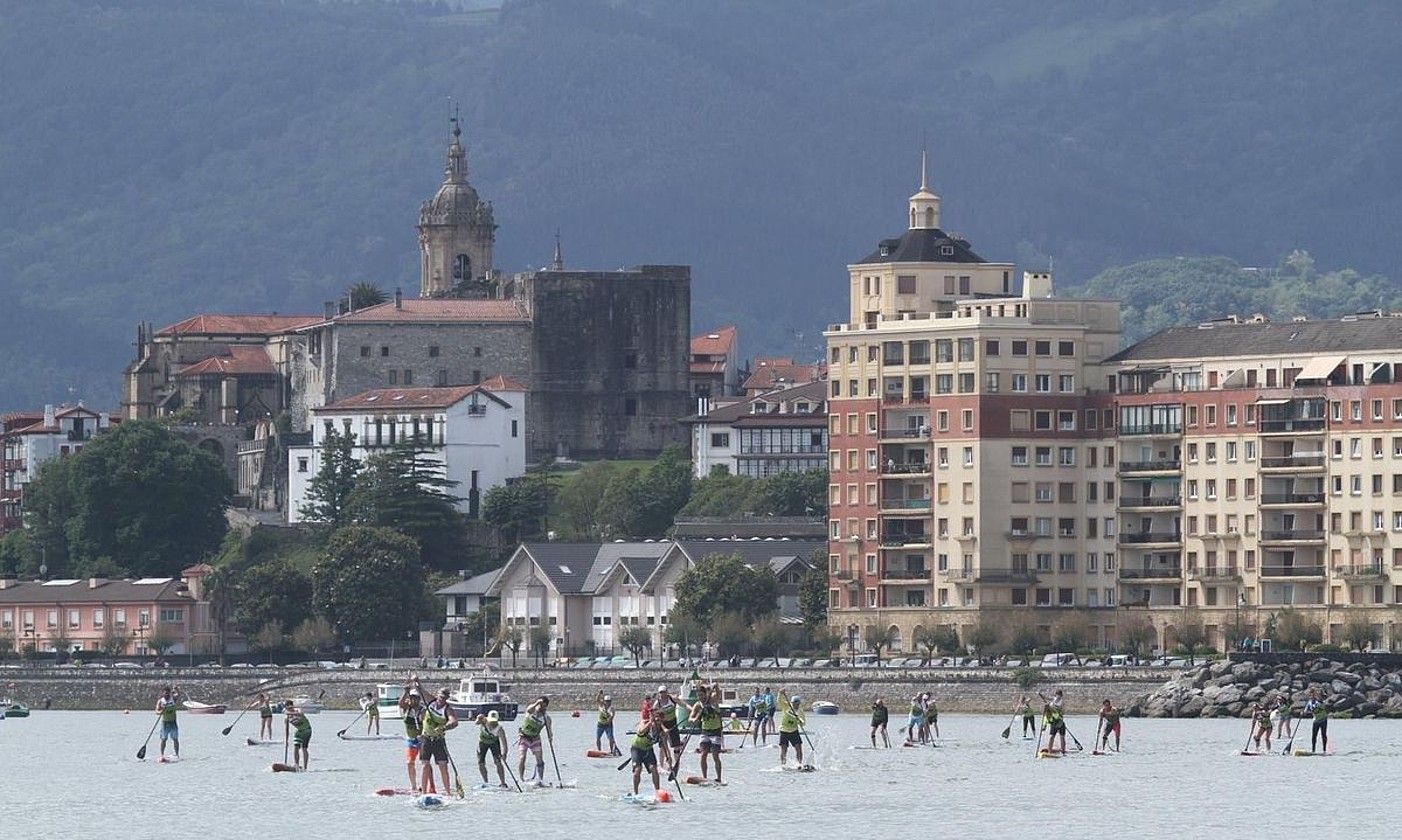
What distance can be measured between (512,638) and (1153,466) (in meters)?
28.4

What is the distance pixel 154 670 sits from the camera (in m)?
149

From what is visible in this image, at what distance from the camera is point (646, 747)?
245ft

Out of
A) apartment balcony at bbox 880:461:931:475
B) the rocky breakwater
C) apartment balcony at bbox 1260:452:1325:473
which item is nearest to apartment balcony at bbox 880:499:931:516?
apartment balcony at bbox 880:461:931:475

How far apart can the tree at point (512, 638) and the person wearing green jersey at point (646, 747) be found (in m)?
75.6

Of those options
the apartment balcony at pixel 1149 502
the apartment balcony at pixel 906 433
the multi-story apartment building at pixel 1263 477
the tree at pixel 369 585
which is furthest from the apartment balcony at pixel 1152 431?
the tree at pixel 369 585

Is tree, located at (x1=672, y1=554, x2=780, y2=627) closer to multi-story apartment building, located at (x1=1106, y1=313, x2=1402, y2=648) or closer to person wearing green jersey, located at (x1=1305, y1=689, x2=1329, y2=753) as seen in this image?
multi-story apartment building, located at (x1=1106, y1=313, x2=1402, y2=648)

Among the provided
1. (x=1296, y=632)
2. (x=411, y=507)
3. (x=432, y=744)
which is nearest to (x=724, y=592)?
(x=1296, y=632)

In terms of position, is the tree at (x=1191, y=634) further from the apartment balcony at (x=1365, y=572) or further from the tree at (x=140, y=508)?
the tree at (x=140, y=508)

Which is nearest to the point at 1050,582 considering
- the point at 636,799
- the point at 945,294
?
the point at 945,294

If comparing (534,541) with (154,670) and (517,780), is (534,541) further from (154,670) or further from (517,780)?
(517,780)

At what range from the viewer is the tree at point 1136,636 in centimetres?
13712

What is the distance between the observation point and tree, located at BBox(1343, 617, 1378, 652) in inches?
5118

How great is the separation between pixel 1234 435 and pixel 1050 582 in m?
9.29

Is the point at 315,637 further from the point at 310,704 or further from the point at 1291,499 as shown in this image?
the point at 1291,499
